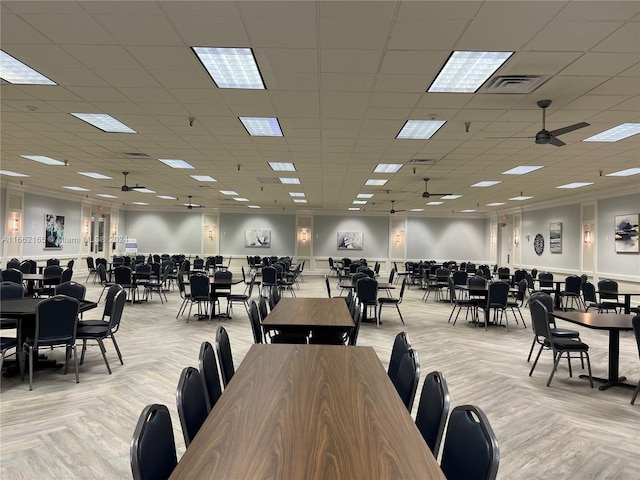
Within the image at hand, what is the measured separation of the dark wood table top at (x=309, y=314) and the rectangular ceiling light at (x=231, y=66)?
2664mm

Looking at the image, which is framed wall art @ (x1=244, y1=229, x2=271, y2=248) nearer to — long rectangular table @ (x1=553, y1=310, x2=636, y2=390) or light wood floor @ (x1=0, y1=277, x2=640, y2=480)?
light wood floor @ (x1=0, y1=277, x2=640, y2=480)

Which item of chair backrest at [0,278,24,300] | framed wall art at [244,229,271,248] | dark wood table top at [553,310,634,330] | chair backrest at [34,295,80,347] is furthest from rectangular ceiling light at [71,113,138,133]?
framed wall art at [244,229,271,248]

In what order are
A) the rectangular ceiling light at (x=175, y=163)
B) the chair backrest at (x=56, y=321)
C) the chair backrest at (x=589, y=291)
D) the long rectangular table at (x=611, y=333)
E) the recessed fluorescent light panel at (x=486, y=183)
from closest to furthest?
the chair backrest at (x=56, y=321) < the long rectangular table at (x=611, y=333) < the rectangular ceiling light at (x=175, y=163) < the chair backrest at (x=589, y=291) < the recessed fluorescent light panel at (x=486, y=183)

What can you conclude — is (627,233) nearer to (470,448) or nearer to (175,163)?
(175,163)

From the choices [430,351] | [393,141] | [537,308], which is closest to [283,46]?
[393,141]

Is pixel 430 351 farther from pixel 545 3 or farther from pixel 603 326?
pixel 545 3

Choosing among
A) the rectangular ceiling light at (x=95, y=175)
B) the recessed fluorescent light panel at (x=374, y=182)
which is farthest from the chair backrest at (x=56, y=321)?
the recessed fluorescent light panel at (x=374, y=182)

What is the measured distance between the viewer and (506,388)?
458 centimetres

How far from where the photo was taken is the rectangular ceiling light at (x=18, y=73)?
431 cm

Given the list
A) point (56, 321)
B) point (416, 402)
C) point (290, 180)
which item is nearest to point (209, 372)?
point (416, 402)

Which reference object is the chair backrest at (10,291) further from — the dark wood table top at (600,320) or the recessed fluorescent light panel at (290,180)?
the dark wood table top at (600,320)

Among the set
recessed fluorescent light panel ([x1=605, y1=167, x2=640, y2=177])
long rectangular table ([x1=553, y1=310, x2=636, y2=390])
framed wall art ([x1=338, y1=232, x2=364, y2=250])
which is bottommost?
long rectangular table ([x1=553, y1=310, x2=636, y2=390])

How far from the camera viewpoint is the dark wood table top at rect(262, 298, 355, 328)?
393cm

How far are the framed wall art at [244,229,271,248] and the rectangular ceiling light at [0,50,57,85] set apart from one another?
16.2 m
